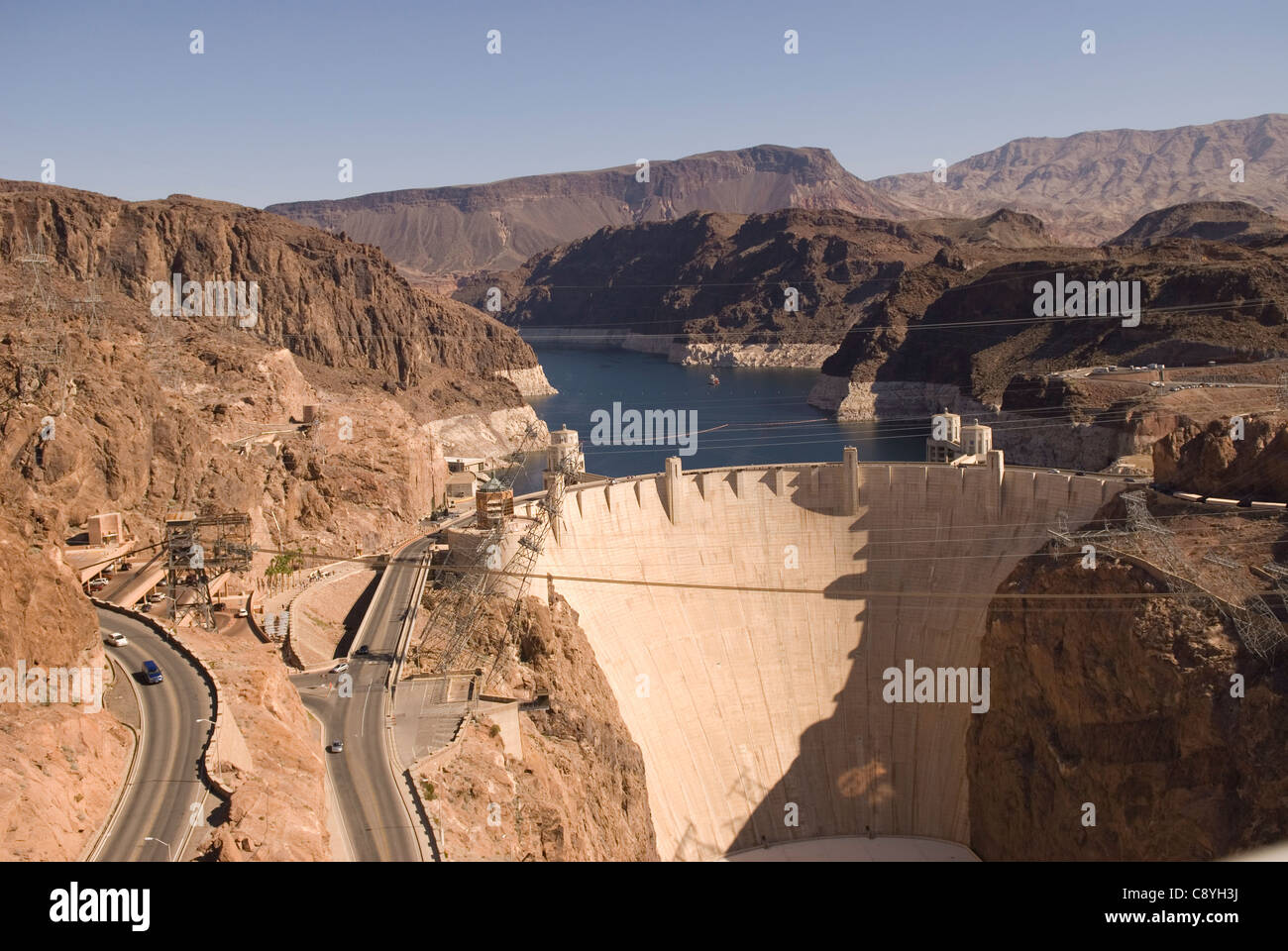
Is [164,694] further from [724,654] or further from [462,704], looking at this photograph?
[724,654]

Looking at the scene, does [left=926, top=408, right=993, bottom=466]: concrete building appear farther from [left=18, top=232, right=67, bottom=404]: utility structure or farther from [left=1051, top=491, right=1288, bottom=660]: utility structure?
[left=18, top=232, right=67, bottom=404]: utility structure

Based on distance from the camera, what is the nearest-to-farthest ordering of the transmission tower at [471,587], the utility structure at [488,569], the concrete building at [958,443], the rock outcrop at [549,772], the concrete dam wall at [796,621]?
the rock outcrop at [549,772], the transmission tower at [471,587], the utility structure at [488,569], the concrete dam wall at [796,621], the concrete building at [958,443]

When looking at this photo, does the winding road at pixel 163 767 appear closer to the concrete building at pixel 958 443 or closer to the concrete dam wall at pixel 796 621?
the concrete dam wall at pixel 796 621

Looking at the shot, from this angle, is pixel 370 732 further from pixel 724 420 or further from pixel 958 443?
pixel 724 420

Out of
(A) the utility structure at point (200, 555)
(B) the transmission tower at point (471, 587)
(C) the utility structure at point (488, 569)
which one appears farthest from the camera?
(C) the utility structure at point (488, 569)

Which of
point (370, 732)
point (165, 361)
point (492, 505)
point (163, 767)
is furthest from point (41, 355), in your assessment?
point (163, 767)

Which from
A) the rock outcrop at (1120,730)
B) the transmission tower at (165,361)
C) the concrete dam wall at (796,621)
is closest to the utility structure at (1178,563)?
the rock outcrop at (1120,730)

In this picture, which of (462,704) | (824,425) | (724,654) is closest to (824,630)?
(724,654)
